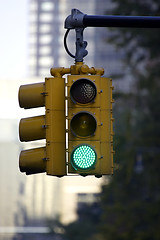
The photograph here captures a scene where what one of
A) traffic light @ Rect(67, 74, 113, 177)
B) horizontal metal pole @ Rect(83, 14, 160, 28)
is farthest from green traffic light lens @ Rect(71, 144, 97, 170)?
horizontal metal pole @ Rect(83, 14, 160, 28)

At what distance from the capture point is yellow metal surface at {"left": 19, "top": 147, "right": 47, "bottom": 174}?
6852 millimetres

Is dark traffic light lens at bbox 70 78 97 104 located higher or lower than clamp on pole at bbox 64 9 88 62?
lower

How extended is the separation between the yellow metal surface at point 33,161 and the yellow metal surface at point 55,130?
95mm

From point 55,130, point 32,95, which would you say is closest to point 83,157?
point 55,130

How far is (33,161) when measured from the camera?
22.6 feet

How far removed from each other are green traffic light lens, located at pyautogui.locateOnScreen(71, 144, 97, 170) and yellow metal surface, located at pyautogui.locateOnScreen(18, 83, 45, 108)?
627 millimetres

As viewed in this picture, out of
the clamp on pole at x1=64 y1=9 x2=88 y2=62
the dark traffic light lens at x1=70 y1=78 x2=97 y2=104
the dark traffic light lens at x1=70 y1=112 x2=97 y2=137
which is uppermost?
the clamp on pole at x1=64 y1=9 x2=88 y2=62

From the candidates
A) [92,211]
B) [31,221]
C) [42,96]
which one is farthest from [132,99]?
[31,221]

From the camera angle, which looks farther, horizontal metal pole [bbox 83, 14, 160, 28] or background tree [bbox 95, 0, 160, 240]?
background tree [bbox 95, 0, 160, 240]

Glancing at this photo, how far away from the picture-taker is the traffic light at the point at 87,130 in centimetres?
658

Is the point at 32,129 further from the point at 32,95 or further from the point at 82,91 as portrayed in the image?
the point at 82,91

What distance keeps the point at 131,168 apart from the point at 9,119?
96218 mm

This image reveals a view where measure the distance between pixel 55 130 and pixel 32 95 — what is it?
1.21ft

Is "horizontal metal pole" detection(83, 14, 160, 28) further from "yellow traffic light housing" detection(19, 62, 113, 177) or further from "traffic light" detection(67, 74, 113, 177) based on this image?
"traffic light" detection(67, 74, 113, 177)
